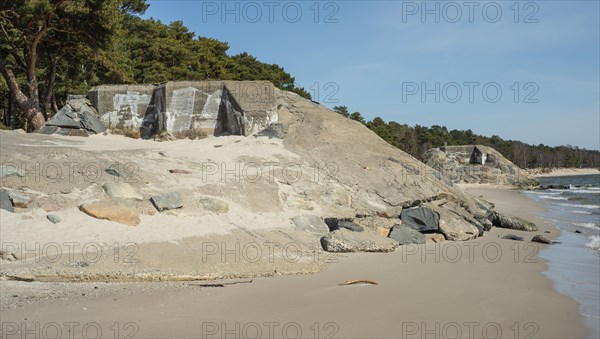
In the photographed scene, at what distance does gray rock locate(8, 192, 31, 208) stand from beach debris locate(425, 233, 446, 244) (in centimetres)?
672

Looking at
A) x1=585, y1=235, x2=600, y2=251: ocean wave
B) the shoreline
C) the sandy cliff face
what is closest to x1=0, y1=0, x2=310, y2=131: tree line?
the sandy cliff face

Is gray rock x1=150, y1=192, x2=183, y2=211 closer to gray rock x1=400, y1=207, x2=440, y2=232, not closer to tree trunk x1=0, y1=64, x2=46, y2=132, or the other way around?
gray rock x1=400, y1=207, x2=440, y2=232

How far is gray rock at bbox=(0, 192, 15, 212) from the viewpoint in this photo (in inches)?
266

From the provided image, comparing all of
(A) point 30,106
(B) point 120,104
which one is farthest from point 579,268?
(A) point 30,106

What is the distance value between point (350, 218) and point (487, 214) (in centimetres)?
459

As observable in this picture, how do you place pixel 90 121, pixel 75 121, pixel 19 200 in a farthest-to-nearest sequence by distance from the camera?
pixel 90 121
pixel 75 121
pixel 19 200

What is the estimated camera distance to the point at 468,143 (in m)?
86.8

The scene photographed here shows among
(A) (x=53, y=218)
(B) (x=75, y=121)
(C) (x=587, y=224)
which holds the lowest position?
(C) (x=587, y=224)

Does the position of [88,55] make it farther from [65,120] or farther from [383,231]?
[383,231]

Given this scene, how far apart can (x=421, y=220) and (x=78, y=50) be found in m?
13.5

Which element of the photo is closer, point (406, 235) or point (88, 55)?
point (406, 235)

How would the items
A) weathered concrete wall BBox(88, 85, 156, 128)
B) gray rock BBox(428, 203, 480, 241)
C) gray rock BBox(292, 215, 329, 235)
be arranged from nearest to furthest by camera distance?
gray rock BBox(292, 215, 329, 235), gray rock BBox(428, 203, 480, 241), weathered concrete wall BBox(88, 85, 156, 128)

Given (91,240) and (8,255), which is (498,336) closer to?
(91,240)

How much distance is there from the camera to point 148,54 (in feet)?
81.4
